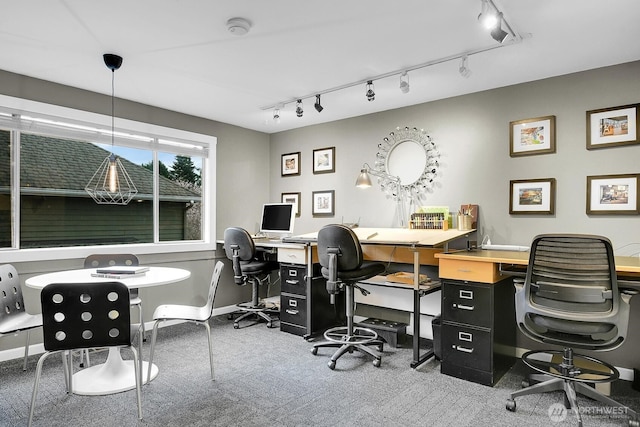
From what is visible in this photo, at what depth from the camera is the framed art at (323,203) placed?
15.5 ft

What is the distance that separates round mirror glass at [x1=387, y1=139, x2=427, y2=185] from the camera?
13.0 ft

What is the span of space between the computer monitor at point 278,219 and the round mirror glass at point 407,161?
130cm

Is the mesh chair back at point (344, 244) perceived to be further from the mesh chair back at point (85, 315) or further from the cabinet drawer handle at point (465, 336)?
the mesh chair back at point (85, 315)

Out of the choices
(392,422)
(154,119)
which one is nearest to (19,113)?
(154,119)

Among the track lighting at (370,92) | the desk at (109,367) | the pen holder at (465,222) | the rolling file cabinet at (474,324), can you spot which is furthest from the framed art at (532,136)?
the desk at (109,367)

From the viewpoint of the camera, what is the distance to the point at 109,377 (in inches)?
107

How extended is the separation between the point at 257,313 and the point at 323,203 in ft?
5.00

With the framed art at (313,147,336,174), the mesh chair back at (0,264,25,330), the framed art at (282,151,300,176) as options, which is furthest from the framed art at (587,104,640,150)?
the mesh chair back at (0,264,25,330)

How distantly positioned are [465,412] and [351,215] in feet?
8.32

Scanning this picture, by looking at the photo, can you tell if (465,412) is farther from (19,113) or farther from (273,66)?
(19,113)

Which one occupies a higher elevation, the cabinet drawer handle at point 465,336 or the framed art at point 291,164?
the framed art at point 291,164

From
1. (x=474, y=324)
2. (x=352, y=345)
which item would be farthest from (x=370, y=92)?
(x=352, y=345)

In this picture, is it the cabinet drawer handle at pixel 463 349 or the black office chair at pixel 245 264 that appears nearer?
the cabinet drawer handle at pixel 463 349

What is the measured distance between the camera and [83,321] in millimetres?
2109
